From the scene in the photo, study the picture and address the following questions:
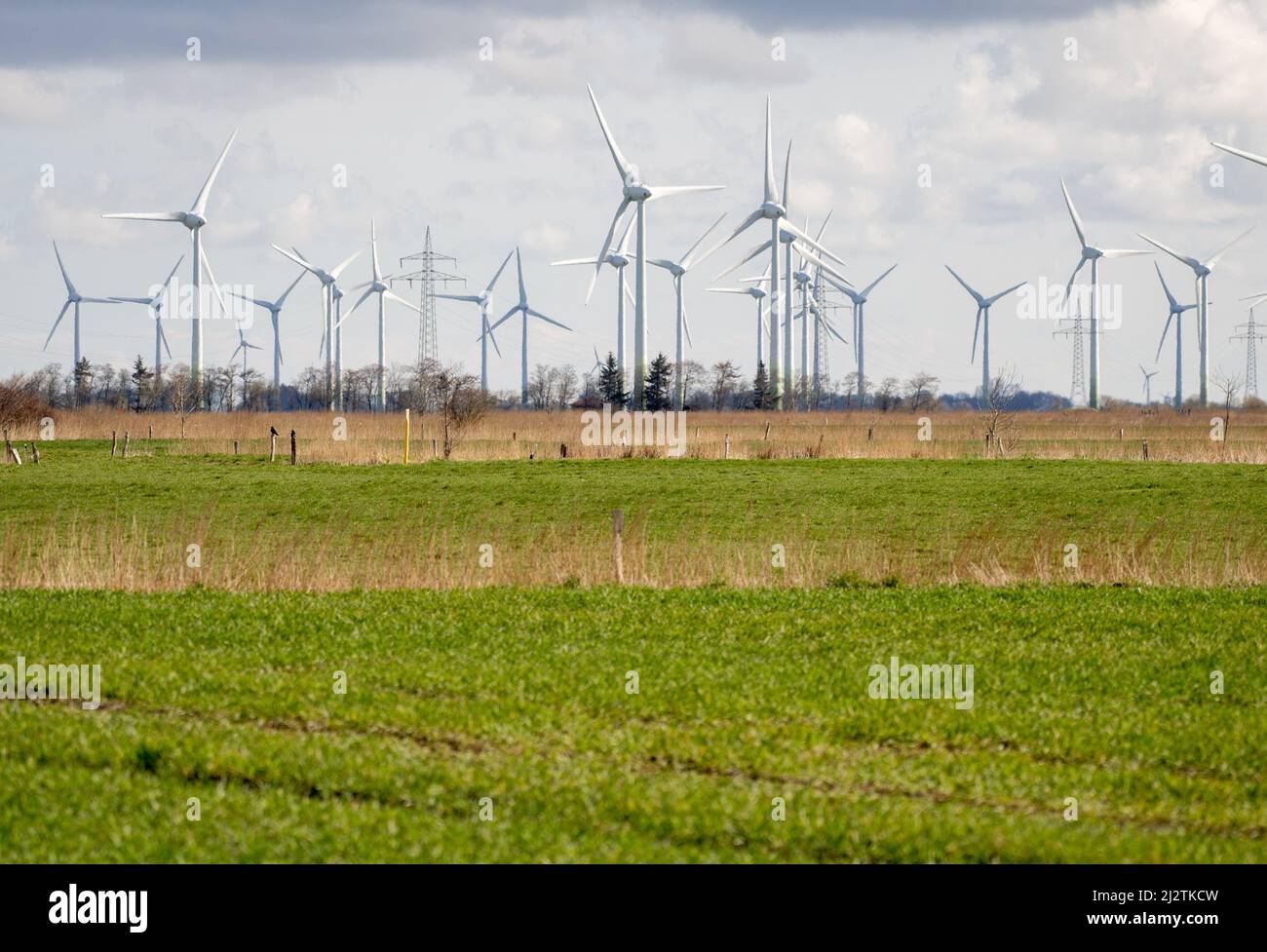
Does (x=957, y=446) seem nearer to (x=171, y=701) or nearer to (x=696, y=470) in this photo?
(x=696, y=470)

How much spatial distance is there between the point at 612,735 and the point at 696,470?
1447 inches

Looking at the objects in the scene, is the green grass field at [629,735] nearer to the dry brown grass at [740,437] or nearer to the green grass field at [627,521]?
the green grass field at [627,521]

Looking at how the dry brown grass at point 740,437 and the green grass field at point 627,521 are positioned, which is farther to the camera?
the dry brown grass at point 740,437

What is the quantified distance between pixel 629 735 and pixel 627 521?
2326 centimetres

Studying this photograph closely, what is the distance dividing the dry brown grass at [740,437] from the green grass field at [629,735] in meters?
36.2

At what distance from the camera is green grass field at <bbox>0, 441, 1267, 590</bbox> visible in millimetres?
24359

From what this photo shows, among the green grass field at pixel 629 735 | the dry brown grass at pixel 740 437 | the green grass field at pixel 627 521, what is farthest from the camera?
the dry brown grass at pixel 740 437

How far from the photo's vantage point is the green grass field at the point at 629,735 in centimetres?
938

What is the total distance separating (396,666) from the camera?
49.2 feet

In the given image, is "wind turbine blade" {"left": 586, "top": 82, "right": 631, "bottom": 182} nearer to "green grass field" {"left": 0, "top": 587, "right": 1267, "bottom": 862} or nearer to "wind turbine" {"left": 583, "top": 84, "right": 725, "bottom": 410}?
"wind turbine" {"left": 583, "top": 84, "right": 725, "bottom": 410}

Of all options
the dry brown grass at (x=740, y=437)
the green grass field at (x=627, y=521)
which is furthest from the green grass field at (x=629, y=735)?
the dry brown grass at (x=740, y=437)

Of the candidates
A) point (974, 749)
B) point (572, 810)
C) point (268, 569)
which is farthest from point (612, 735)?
point (268, 569)

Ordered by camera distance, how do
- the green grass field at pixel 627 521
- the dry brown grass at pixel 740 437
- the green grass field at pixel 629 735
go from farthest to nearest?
the dry brown grass at pixel 740 437 < the green grass field at pixel 627 521 < the green grass field at pixel 629 735

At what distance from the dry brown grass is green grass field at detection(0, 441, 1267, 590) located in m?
4.95
